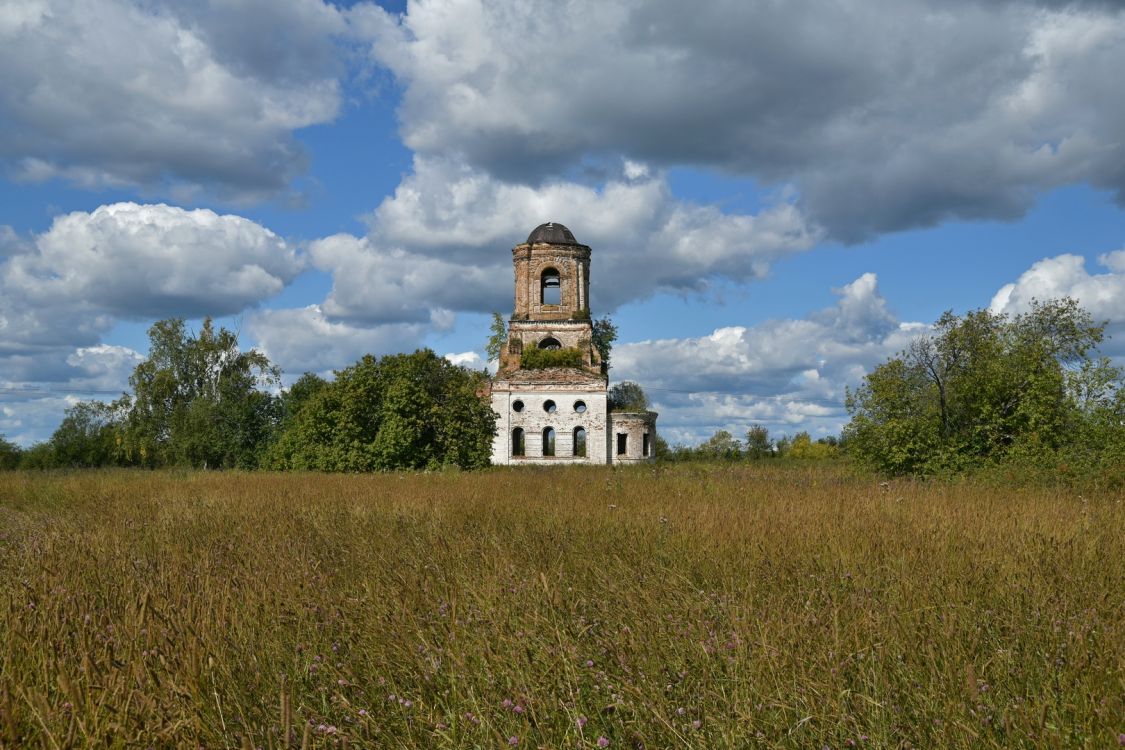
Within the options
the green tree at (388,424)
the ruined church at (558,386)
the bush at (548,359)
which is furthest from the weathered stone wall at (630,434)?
the green tree at (388,424)

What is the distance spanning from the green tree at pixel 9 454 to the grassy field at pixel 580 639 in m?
53.9

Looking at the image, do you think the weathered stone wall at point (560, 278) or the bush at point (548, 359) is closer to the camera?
the bush at point (548, 359)

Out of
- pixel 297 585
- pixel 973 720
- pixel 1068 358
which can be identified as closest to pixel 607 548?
pixel 297 585

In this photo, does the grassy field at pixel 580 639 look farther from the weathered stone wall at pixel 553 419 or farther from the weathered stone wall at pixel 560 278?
the weathered stone wall at pixel 560 278

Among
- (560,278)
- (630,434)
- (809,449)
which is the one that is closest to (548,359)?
(630,434)

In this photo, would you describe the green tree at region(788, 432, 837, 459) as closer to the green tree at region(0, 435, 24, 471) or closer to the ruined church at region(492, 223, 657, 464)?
the ruined church at region(492, 223, 657, 464)

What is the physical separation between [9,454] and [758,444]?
50.5 m

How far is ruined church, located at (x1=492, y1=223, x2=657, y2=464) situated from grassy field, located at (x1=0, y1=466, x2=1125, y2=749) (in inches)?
1329

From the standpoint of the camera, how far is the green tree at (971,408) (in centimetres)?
1911

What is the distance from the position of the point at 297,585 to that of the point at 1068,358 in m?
36.8

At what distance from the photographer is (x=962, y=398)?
20.6 metres

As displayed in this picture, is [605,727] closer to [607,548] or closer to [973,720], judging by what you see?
[973,720]

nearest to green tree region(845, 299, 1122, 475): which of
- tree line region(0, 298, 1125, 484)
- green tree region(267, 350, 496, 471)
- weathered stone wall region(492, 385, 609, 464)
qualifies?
tree line region(0, 298, 1125, 484)

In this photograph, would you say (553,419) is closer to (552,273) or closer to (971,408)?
(552,273)
